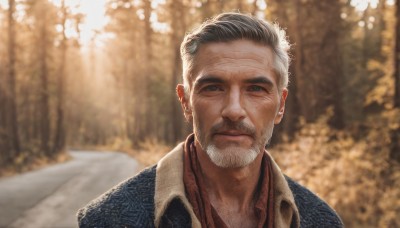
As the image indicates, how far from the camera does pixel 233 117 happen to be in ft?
7.91

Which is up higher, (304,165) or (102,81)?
(304,165)

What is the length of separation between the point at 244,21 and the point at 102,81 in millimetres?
89417

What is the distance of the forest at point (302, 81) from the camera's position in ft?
26.9

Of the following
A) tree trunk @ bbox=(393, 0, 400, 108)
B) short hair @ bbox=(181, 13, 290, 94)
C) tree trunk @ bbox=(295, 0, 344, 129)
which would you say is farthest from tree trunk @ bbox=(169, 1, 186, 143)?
short hair @ bbox=(181, 13, 290, 94)

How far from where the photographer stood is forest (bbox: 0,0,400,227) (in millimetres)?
8211

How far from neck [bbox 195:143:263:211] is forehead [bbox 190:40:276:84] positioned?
0.43 m

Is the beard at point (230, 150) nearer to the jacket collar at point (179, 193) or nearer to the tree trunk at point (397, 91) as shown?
the jacket collar at point (179, 193)

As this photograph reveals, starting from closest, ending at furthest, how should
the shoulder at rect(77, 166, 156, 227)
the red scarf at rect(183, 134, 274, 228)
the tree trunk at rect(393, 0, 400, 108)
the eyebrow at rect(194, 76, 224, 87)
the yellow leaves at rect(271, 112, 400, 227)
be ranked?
1. the shoulder at rect(77, 166, 156, 227)
2. the red scarf at rect(183, 134, 274, 228)
3. the eyebrow at rect(194, 76, 224, 87)
4. the yellow leaves at rect(271, 112, 400, 227)
5. the tree trunk at rect(393, 0, 400, 108)

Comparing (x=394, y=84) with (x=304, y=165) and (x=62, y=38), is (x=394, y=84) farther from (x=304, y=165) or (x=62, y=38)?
(x=62, y=38)

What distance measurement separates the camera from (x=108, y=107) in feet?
277

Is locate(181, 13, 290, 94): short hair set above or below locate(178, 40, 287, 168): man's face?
above

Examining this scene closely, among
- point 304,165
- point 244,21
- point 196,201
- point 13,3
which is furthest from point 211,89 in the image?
point 13,3

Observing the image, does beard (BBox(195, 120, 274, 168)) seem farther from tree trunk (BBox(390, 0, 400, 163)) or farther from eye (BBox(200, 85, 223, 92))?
tree trunk (BBox(390, 0, 400, 163))

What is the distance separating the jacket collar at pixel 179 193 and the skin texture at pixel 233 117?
143mm
